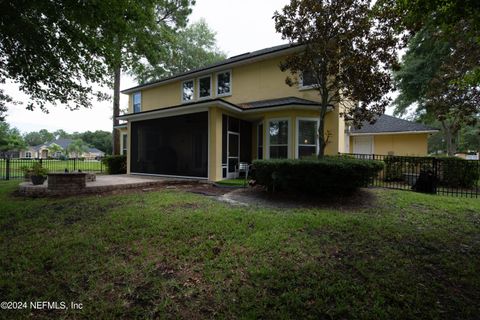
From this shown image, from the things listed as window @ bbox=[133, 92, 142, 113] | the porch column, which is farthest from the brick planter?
window @ bbox=[133, 92, 142, 113]

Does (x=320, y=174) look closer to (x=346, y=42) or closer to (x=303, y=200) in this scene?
(x=303, y=200)

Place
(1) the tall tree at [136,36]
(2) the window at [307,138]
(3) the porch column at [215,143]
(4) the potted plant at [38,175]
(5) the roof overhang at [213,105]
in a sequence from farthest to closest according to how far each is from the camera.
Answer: (2) the window at [307,138] → (3) the porch column at [215,143] → (5) the roof overhang at [213,105] → (4) the potted plant at [38,175] → (1) the tall tree at [136,36]

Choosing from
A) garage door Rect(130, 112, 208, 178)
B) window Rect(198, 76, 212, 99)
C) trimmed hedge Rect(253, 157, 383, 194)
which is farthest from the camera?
window Rect(198, 76, 212, 99)

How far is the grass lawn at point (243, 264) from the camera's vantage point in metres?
2.53

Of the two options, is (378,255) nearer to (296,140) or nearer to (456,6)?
(456,6)

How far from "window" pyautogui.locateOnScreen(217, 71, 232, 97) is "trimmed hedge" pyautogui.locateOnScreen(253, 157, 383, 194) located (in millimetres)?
7882

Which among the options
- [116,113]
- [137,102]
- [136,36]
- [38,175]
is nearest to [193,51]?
[137,102]

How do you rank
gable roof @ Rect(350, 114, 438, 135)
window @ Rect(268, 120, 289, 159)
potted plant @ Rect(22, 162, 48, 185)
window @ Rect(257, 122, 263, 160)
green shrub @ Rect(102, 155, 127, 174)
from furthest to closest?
green shrub @ Rect(102, 155, 127, 174) → gable roof @ Rect(350, 114, 438, 135) → window @ Rect(257, 122, 263, 160) → window @ Rect(268, 120, 289, 159) → potted plant @ Rect(22, 162, 48, 185)

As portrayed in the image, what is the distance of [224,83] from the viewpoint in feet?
45.5

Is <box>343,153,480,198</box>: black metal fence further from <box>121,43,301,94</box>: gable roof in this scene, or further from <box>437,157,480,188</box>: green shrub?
<box>121,43,301,94</box>: gable roof

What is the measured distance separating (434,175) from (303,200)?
5598 mm

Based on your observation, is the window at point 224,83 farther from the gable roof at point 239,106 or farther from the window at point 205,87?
the gable roof at point 239,106

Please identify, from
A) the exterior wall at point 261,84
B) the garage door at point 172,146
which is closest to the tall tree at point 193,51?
the exterior wall at point 261,84

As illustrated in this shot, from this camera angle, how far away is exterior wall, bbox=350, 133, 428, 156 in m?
14.9
